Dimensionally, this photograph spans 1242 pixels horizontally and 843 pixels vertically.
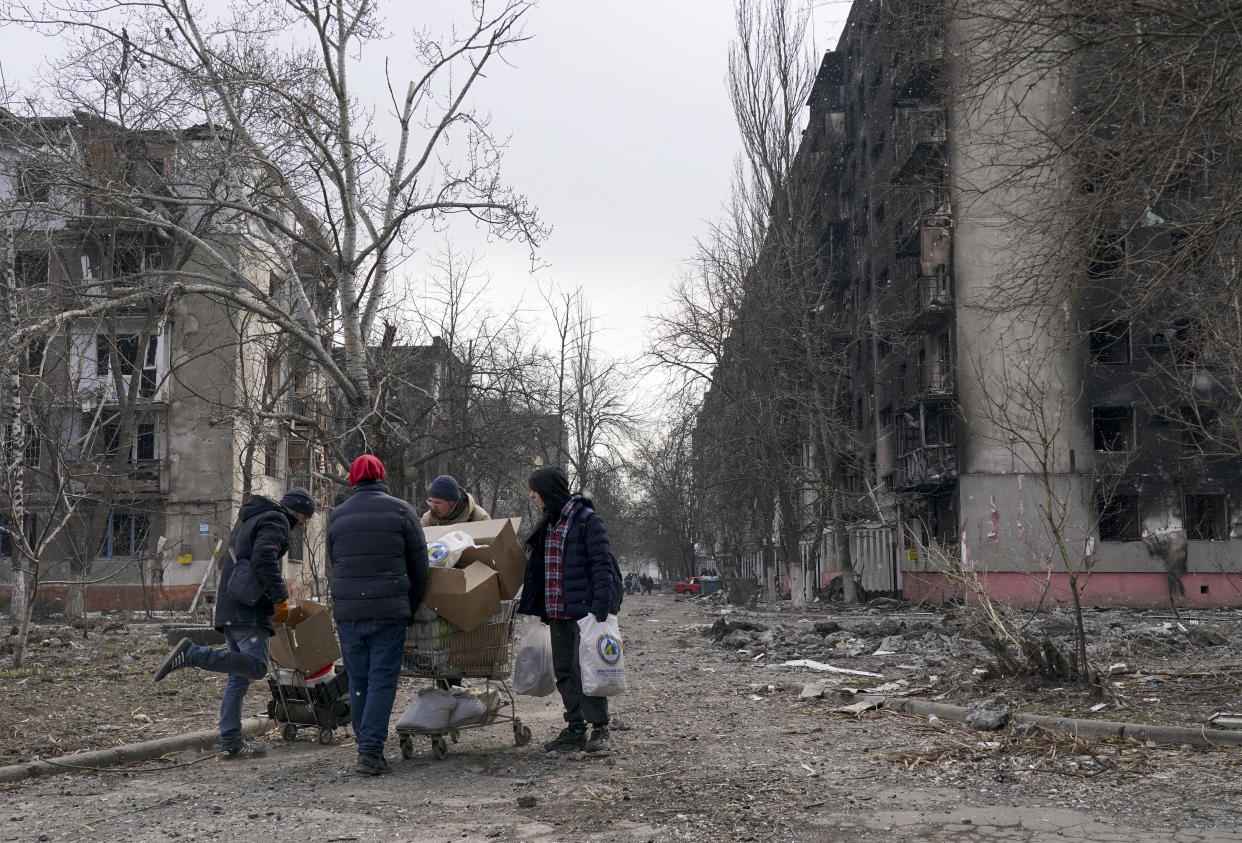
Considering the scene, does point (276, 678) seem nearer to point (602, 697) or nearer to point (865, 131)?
point (602, 697)

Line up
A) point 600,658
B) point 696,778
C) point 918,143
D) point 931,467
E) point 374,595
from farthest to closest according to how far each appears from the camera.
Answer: point 931,467 < point 918,143 < point 600,658 < point 374,595 < point 696,778

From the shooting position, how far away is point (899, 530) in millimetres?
43344

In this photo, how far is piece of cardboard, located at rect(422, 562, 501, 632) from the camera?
7.73 meters

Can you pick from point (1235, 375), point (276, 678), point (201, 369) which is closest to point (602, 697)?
point (276, 678)

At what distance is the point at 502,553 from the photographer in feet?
26.4

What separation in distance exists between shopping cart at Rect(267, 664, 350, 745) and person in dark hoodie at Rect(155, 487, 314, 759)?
0.54m

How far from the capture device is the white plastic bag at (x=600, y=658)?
7.80 m

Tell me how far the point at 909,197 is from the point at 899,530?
462 inches

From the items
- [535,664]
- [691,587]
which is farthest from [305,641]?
[691,587]

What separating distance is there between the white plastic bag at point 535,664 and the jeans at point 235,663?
5.75ft

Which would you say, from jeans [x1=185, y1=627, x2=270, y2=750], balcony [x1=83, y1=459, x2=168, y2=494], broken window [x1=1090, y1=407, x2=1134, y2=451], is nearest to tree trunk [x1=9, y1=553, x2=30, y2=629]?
jeans [x1=185, y1=627, x2=270, y2=750]

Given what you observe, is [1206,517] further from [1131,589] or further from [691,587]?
[691,587]

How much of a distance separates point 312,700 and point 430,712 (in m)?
1.49

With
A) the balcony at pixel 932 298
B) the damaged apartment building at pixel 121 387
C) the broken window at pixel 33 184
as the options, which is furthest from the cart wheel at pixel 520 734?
the balcony at pixel 932 298
